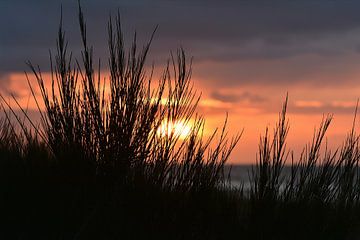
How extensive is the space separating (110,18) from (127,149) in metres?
1.54

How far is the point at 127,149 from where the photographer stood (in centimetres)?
661

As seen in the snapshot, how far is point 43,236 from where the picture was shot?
6406mm

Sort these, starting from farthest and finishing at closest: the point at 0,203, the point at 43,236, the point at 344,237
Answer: the point at 344,237 → the point at 0,203 → the point at 43,236

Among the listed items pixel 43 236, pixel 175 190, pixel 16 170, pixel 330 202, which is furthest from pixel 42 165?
pixel 330 202

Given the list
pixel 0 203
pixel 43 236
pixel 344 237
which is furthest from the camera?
pixel 344 237

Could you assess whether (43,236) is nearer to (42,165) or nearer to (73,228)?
(73,228)

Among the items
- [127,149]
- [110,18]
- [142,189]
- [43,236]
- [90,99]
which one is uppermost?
[110,18]

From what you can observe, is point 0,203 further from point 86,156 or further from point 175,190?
point 175,190

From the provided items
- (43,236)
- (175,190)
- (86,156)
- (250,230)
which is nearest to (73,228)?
(43,236)

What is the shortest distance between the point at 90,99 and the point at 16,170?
1.51 m

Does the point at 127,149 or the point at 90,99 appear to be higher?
the point at 90,99

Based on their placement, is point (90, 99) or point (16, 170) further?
point (16, 170)

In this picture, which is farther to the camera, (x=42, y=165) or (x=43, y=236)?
(x=42, y=165)

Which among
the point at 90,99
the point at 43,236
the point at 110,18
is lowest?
the point at 43,236
